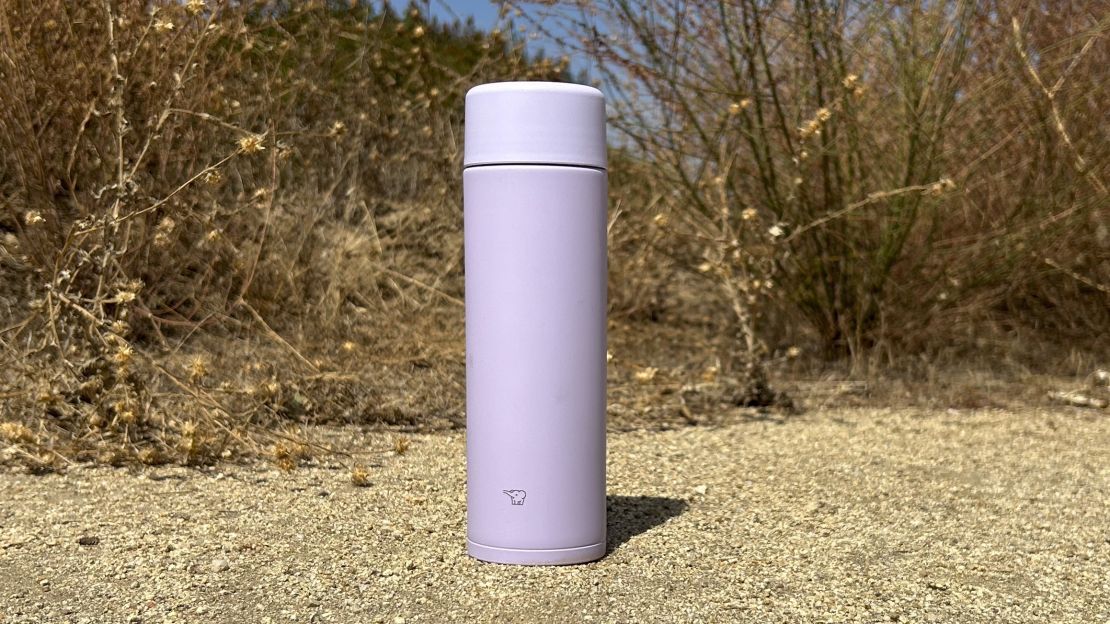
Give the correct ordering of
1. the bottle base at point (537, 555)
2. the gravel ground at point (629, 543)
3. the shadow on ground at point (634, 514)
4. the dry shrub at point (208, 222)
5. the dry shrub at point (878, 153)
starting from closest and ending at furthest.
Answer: the gravel ground at point (629, 543), the bottle base at point (537, 555), the shadow on ground at point (634, 514), the dry shrub at point (208, 222), the dry shrub at point (878, 153)

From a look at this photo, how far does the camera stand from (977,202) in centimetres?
606

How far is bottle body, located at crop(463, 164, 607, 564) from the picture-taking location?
106 inches

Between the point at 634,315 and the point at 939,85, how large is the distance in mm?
2166

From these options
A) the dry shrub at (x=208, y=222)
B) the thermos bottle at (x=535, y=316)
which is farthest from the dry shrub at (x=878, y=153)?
the thermos bottle at (x=535, y=316)

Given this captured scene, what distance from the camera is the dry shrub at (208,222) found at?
3.96 meters

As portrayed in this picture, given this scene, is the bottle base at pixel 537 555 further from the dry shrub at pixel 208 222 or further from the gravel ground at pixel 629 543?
the dry shrub at pixel 208 222

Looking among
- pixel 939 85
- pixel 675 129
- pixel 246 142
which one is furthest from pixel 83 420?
pixel 939 85

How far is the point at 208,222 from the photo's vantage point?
4.16 metres

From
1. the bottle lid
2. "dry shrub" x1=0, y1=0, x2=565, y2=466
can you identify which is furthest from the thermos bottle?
"dry shrub" x1=0, y1=0, x2=565, y2=466

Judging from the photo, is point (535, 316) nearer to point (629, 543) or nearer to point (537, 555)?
point (537, 555)

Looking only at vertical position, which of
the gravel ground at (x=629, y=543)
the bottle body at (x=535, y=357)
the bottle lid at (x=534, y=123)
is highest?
the bottle lid at (x=534, y=123)

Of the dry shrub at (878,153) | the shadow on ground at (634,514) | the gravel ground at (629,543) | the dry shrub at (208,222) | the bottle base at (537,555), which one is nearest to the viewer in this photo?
the gravel ground at (629,543)

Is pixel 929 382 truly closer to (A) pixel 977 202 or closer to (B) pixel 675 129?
(A) pixel 977 202

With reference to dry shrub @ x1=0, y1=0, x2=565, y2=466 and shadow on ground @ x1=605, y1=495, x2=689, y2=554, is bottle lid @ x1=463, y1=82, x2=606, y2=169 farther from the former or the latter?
dry shrub @ x1=0, y1=0, x2=565, y2=466
